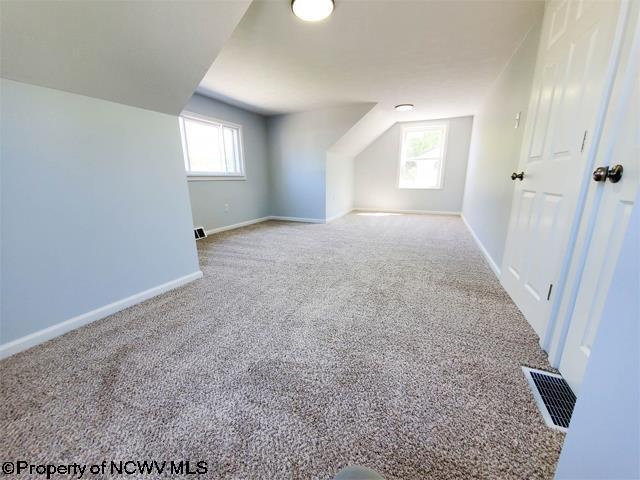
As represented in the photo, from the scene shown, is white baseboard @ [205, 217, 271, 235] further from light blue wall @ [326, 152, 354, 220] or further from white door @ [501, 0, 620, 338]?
white door @ [501, 0, 620, 338]

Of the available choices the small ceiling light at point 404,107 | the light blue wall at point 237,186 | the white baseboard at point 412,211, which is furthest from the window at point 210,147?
the white baseboard at point 412,211

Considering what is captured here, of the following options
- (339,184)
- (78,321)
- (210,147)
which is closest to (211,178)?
(210,147)

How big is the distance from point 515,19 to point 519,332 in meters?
2.34

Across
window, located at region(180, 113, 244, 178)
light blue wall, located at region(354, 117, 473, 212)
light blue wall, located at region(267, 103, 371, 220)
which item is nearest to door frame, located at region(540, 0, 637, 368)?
light blue wall, located at region(267, 103, 371, 220)

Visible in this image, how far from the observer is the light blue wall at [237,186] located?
12.1ft

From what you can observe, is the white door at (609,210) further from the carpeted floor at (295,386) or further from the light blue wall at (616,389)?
the light blue wall at (616,389)

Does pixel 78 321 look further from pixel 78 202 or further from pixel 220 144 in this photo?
pixel 220 144

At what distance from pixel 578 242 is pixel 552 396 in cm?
66

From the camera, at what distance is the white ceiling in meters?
1.83

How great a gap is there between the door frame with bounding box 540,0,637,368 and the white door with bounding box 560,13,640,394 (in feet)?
0.08

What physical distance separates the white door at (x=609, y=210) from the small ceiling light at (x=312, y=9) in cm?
164

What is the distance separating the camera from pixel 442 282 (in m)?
2.10

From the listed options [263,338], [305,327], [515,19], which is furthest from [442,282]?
[515,19]

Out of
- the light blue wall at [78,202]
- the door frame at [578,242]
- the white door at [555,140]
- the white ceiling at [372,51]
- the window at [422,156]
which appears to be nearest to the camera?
the door frame at [578,242]
